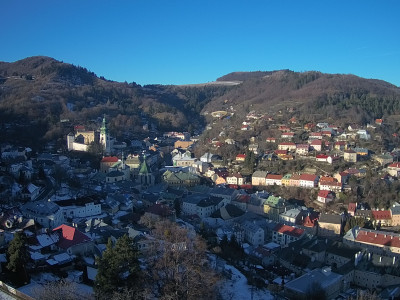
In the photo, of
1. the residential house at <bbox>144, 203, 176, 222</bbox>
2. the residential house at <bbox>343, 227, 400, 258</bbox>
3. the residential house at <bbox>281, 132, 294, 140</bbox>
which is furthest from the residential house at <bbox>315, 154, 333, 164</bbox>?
the residential house at <bbox>144, 203, 176, 222</bbox>

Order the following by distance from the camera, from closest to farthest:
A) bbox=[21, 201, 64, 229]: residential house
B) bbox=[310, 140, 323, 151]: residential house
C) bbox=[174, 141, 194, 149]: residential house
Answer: bbox=[21, 201, 64, 229]: residential house < bbox=[310, 140, 323, 151]: residential house < bbox=[174, 141, 194, 149]: residential house

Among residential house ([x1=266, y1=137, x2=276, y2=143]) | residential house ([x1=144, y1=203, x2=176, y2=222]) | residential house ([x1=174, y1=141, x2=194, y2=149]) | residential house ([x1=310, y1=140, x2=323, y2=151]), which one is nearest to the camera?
residential house ([x1=144, y1=203, x2=176, y2=222])

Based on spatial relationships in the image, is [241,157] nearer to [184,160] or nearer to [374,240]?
[184,160]

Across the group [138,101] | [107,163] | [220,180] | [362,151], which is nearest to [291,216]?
[220,180]

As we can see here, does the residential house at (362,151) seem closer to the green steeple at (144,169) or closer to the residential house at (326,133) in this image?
the residential house at (326,133)

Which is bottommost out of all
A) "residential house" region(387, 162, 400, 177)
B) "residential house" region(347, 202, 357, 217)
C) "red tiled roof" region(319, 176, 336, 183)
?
"residential house" region(347, 202, 357, 217)

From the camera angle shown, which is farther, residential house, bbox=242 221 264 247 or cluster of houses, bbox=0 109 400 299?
residential house, bbox=242 221 264 247

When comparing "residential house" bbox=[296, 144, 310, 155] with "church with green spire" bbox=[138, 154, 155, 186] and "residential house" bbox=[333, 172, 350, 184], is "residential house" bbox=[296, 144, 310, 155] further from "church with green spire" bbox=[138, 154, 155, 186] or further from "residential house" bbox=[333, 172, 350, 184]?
"church with green spire" bbox=[138, 154, 155, 186]

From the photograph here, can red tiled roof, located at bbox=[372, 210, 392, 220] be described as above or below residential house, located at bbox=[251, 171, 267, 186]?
below
